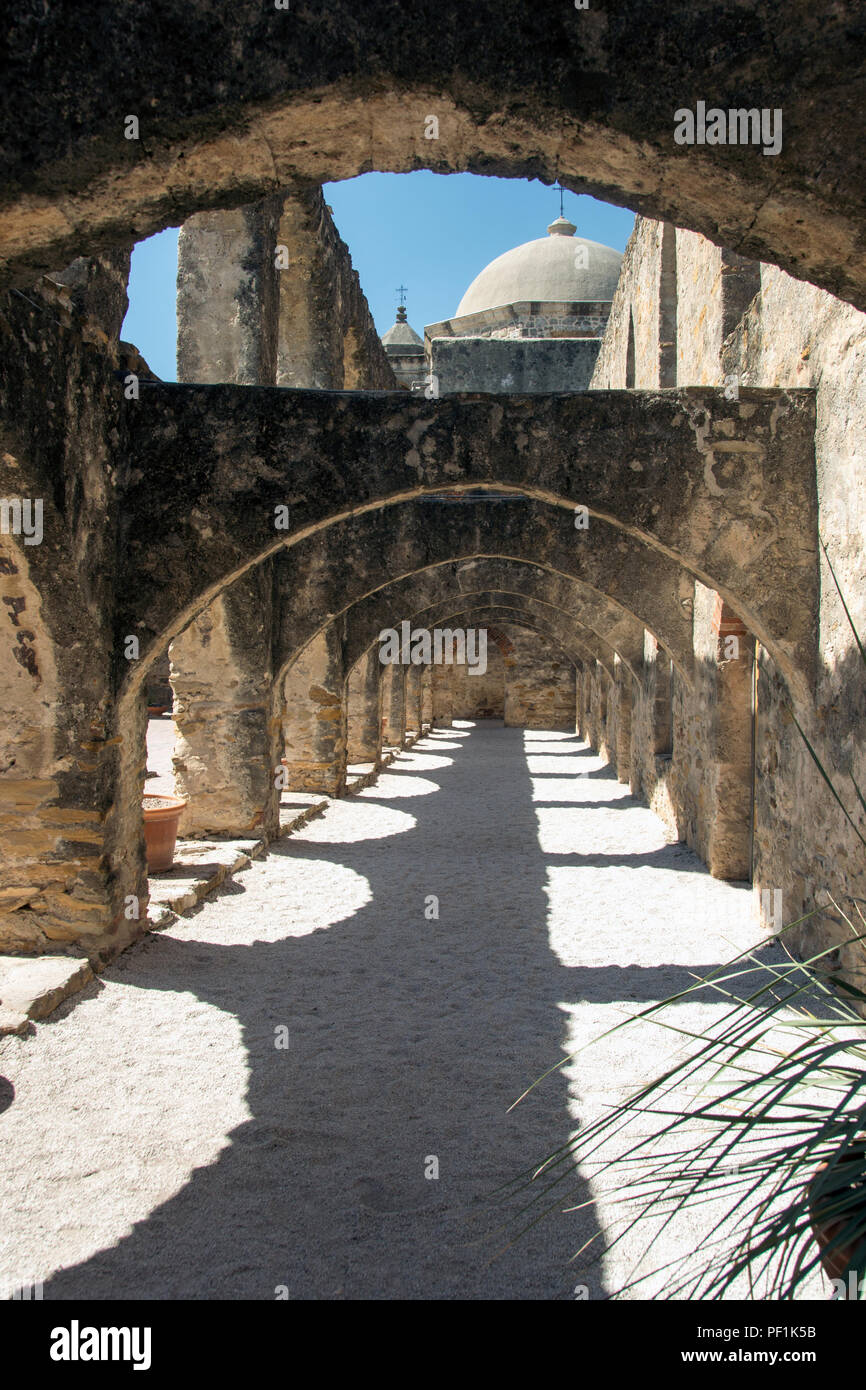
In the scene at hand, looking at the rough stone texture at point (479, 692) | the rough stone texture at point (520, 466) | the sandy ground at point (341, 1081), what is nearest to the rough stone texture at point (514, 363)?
the sandy ground at point (341, 1081)

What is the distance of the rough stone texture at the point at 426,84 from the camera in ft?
6.17

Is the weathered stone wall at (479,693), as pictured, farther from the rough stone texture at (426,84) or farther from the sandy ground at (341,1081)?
the rough stone texture at (426,84)

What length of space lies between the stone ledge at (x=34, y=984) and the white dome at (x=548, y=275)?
18.5 m

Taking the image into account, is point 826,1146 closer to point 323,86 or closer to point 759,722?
point 323,86

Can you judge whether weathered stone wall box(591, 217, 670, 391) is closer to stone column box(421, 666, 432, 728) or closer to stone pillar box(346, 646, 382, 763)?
stone pillar box(346, 646, 382, 763)

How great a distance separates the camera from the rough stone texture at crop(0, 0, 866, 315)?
6.17 ft

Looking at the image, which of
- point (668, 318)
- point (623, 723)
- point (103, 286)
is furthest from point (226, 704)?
point (623, 723)

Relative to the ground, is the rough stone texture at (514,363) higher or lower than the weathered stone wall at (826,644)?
higher

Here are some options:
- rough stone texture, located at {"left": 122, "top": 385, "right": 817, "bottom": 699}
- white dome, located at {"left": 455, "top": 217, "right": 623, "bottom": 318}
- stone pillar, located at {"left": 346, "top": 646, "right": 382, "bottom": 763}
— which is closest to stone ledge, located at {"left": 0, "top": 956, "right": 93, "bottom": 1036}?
rough stone texture, located at {"left": 122, "top": 385, "right": 817, "bottom": 699}

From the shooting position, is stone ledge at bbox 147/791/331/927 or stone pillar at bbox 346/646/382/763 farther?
stone pillar at bbox 346/646/382/763

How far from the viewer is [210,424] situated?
4.70 metres

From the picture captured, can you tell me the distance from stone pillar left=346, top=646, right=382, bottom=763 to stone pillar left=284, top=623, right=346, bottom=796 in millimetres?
1975

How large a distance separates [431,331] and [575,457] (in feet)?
61.3
